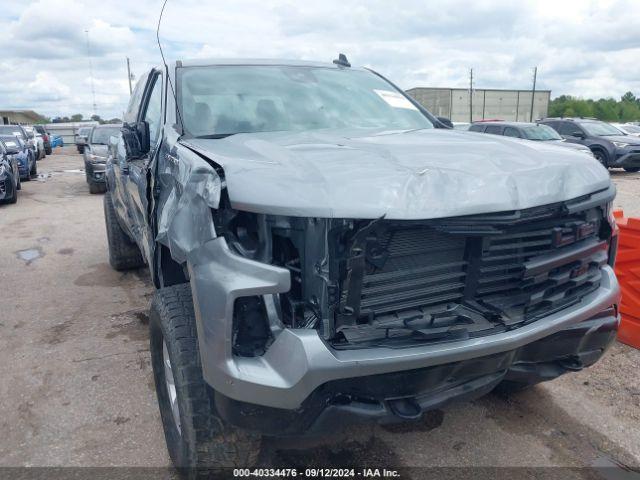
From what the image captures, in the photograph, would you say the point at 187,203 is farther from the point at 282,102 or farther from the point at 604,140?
the point at 604,140

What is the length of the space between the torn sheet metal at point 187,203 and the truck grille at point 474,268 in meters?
0.57

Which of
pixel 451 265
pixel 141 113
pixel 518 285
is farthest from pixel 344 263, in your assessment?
pixel 141 113

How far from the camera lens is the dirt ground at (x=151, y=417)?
2719 mm

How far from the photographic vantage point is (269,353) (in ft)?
6.25

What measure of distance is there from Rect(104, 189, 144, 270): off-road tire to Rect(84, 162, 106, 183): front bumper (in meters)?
7.27

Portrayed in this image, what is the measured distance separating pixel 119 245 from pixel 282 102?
317cm

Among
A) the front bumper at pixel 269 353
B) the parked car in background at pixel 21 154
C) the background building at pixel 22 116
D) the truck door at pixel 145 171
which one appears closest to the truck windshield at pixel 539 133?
the truck door at pixel 145 171

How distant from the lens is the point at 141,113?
4.17 metres

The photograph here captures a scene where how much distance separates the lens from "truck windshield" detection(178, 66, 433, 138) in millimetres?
3178

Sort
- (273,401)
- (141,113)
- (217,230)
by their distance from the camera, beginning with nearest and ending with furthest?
(273,401) < (217,230) < (141,113)

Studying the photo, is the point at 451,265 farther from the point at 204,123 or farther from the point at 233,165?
the point at 204,123

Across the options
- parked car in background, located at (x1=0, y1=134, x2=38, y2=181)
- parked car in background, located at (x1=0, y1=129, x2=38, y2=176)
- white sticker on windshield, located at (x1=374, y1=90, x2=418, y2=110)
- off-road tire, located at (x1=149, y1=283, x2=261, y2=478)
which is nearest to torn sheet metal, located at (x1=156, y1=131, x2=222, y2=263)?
off-road tire, located at (x1=149, y1=283, x2=261, y2=478)

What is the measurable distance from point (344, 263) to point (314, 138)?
3.54 ft

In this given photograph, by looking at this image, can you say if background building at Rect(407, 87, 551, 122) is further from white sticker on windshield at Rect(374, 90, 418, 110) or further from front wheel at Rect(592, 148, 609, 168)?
white sticker on windshield at Rect(374, 90, 418, 110)
